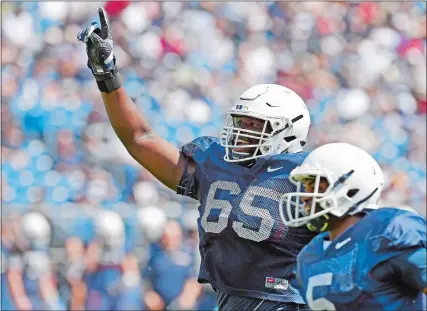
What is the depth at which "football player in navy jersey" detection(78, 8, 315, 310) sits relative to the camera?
9.95 ft

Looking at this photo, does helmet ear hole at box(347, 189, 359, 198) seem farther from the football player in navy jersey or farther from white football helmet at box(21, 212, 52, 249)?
white football helmet at box(21, 212, 52, 249)

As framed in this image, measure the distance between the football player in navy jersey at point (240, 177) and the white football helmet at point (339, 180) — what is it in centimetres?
50

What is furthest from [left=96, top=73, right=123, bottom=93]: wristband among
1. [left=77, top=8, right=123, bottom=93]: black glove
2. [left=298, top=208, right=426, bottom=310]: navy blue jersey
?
[left=298, top=208, right=426, bottom=310]: navy blue jersey

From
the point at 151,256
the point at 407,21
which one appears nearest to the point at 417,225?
the point at 151,256

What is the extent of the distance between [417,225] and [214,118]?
3741 millimetres

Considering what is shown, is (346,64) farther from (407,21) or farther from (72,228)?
(72,228)

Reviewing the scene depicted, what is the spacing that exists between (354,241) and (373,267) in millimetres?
99

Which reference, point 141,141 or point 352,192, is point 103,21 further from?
point 352,192

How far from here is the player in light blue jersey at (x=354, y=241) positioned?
2.27 metres

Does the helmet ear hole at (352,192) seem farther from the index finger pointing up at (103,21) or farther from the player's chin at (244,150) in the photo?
Answer: the index finger pointing up at (103,21)

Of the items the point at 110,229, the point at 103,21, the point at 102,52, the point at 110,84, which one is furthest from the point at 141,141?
the point at 110,229

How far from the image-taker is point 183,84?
19.7ft

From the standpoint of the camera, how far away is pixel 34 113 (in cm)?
555

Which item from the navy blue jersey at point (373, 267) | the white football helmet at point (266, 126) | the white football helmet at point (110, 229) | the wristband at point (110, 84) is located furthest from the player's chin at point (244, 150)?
the white football helmet at point (110, 229)
